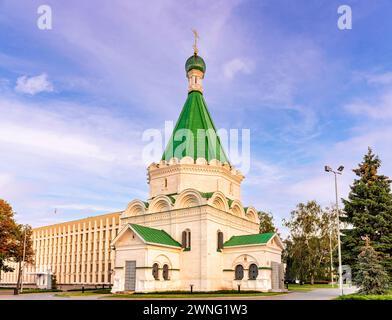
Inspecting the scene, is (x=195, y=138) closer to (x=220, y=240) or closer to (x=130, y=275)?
(x=220, y=240)

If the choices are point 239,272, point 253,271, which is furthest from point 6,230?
point 253,271

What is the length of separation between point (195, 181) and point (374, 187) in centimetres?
1451

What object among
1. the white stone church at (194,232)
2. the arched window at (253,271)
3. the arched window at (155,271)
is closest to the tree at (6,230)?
the white stone church at (194,232)

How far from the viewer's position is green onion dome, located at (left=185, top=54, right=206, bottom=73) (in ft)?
135

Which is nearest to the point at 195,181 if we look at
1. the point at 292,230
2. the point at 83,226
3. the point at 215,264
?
the point at 215,264

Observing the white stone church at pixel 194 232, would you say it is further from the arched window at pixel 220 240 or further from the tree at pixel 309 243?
the tree at pixel 309 243

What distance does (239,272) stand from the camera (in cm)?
3234

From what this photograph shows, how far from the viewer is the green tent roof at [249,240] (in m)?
31.9

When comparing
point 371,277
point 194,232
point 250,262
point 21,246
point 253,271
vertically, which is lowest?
point 253,271

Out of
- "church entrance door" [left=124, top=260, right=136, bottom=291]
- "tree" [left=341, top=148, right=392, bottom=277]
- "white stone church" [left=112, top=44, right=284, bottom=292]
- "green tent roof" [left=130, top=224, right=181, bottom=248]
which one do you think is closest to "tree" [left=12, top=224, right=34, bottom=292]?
"white stone church" [left=112, top=44, right=284, bottom=292]

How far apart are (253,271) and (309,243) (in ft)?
67.7

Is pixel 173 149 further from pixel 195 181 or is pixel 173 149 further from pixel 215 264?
pixel 215 264

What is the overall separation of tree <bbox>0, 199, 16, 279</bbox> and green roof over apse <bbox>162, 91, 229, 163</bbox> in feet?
50.3

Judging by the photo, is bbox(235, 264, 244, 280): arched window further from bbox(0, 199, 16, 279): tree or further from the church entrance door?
bbox(0, 199, 16, 279): tree
